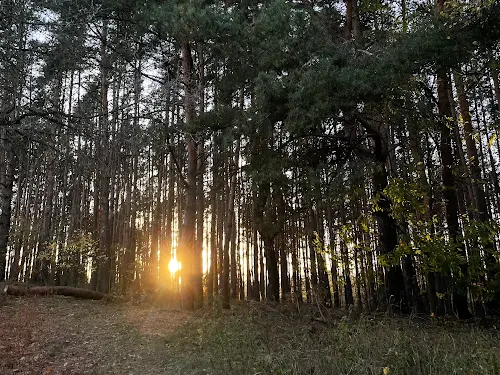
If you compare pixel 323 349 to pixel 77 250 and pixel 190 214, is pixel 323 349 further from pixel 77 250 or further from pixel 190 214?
pixel 77 250

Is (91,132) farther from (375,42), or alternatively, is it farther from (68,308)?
(375,42)

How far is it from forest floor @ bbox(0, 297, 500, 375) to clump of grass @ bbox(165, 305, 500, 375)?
0.05 feet

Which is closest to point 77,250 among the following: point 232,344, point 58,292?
point 58,292

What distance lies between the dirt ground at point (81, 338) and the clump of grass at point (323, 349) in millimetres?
560

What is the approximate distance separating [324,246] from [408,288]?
164 inches

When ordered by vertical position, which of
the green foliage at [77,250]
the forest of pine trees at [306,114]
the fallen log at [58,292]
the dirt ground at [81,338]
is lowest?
the dirt ground at [81,338]

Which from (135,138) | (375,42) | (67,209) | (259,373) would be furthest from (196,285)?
(67,209)

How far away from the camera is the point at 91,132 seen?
7.97 metres

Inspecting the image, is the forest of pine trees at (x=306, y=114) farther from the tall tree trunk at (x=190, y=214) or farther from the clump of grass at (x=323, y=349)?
the clump of grass at (x=323, y=349)

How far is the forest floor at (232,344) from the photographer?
4.53m

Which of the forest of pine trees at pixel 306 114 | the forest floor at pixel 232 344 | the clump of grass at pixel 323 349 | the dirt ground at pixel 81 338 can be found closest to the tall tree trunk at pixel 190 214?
the forest of pine trees at pixel 306 114

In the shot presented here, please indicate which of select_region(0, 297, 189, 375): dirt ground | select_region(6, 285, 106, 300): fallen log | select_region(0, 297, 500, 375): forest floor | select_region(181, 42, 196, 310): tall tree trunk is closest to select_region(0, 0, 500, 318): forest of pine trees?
select_region(181, 42, 196, 310): tall tree trunk

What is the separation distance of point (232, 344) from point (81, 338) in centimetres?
317

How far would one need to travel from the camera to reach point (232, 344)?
6680mm
